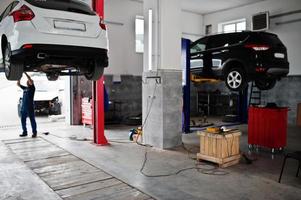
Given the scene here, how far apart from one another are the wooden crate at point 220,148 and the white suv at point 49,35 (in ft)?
6.85

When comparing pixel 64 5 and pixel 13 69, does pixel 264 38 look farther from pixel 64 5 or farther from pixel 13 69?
pixel 13 69

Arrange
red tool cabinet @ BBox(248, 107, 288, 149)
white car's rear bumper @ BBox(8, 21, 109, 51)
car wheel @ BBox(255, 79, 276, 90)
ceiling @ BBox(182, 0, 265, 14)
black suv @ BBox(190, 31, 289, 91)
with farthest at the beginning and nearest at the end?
1. ceiling @ BBox(182, 0, 265, 14)
2. car wheel @ BBox(255, 79, 276, 90)
3. black suv @ BBox(190, 31, 289, 91)
4. red tool cabinet @ BBox(248, 107, 288, 149)
5. white car's rear bumper @ BBox(8, 21, 109, 51)

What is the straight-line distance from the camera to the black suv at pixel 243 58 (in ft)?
20.8

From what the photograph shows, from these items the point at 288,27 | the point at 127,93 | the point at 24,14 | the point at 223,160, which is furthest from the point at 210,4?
the point at 24,14

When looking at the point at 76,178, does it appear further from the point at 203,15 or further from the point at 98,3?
the point at 203,15

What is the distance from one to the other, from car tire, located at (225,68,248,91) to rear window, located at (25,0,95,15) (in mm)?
4249

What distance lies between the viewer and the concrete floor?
3314 mm

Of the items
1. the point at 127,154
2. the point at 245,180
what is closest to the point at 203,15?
the point at 127,154

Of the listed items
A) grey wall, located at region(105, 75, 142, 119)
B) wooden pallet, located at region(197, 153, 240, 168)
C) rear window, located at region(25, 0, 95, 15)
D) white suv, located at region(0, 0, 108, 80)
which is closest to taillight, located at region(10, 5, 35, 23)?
white suv, located at region(0, 0, 108, 80)

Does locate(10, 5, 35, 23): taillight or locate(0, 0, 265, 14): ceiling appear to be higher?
locate(0, 0, 265, 14): ceiling

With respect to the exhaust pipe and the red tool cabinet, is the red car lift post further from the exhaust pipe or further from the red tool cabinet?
the red tool cabinet

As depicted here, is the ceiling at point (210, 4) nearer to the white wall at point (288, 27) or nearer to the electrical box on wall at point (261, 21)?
the white wall at point (288, 27)

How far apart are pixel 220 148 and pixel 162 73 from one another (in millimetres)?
2025

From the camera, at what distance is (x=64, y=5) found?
11.7ft
